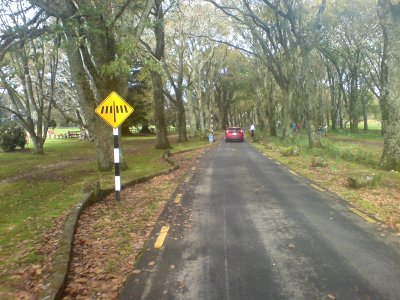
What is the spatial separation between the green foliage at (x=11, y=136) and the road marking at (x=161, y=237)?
2722 cm

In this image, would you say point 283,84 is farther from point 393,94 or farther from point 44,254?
point 44,254

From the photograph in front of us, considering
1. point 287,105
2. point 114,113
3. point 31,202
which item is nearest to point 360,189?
point 114,113

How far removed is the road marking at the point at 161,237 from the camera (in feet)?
19.6

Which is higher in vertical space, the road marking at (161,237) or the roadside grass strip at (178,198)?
the roadside grass strip at (178,198)

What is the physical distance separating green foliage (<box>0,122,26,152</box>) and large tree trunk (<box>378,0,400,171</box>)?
2699 centimetres

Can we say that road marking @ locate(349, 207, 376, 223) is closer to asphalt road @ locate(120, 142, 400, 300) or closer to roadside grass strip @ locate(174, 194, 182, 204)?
asphalt road @ locate(120, 142, 400, 300)

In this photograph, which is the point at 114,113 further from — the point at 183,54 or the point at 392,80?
the point at 183,54

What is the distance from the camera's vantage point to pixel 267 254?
17.9 feet

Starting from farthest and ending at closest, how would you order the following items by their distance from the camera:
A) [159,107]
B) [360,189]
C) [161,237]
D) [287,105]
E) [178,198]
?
[287,105] → [159,107] → [360,189] → [178,198] → [161,237]

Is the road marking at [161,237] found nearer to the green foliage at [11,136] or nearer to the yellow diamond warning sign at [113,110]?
the yellow diamond warning sign at [113,110]

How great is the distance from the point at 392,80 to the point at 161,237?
35.7 ft

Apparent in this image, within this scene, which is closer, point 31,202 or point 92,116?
point 31,202

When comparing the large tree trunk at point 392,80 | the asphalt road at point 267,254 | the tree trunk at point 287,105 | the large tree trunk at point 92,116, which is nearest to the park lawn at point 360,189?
the asphalt road at point 267,254

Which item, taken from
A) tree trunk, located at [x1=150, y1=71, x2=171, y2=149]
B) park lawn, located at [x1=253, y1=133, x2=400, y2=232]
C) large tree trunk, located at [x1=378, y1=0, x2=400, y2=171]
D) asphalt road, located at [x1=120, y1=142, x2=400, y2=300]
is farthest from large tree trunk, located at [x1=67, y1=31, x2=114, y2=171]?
tree trunk, located at [x1=150, y1=71, x2=171, y2=149]
